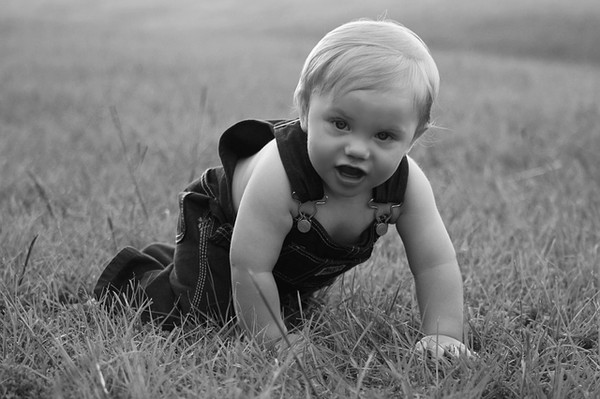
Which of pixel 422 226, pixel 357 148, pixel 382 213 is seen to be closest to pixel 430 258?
pixel 422 226

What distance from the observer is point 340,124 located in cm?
192

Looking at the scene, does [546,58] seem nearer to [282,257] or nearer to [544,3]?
[544,3]

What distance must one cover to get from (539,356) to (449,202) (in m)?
1.73

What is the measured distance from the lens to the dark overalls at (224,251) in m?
2.13

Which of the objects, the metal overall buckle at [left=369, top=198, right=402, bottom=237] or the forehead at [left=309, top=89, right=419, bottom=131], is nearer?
the forehead at [left=309, top=89, right=419, bottom=131]

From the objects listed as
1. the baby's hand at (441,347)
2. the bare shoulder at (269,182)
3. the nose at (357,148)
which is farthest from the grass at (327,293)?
the nose at (357,148)

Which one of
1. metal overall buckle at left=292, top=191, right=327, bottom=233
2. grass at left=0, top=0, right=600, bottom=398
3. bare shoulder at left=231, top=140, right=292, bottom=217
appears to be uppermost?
bare shoulder at left=231, top=140, right=292, bottom=217

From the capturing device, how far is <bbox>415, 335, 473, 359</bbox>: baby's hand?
6.43 ft

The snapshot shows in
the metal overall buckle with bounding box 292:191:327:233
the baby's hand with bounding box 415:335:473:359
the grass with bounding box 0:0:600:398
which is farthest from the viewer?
the metal overall buckle with bounding box 292:191:327:233

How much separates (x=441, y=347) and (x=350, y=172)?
21.6 inches

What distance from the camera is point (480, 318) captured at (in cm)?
230

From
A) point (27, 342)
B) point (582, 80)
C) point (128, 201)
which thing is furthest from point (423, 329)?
point (582, 80)

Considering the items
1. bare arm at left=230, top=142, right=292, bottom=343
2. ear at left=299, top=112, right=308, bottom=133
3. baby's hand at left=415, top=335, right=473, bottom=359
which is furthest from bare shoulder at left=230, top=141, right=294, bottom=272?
baby's hand at left=415, top=335, right=473, bottom=359

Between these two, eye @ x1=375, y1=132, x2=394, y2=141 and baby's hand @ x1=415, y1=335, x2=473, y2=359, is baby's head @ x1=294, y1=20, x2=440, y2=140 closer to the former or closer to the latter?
eye @ x1=375, y1=132, x2=394, y2=141
